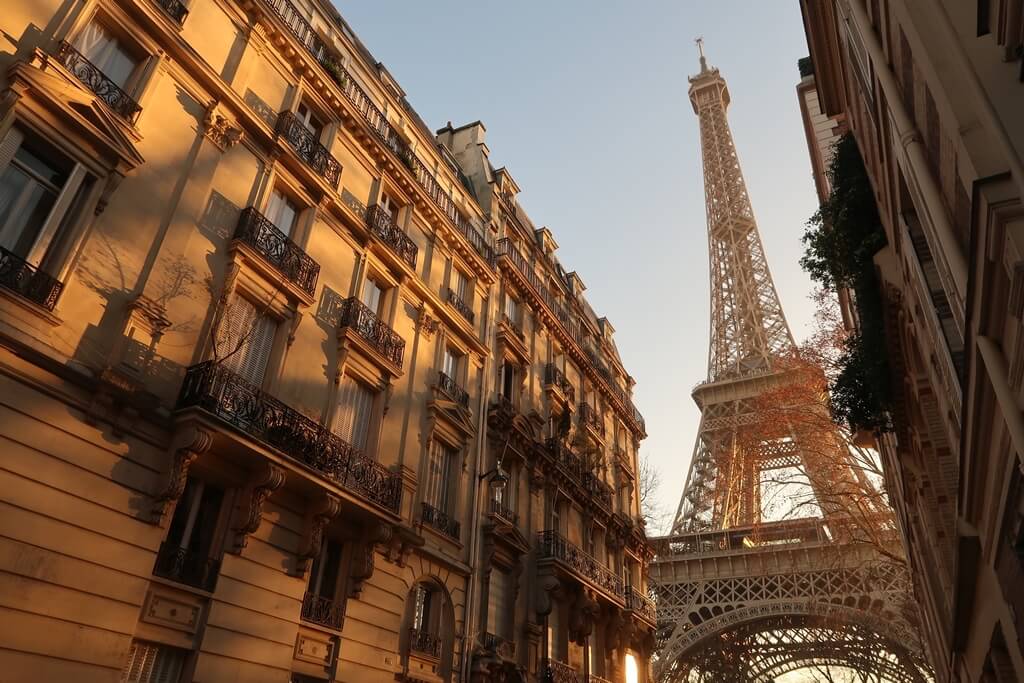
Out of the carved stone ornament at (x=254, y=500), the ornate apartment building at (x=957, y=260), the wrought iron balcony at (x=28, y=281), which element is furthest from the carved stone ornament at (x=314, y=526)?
the ornate apartment building at (x=957, y=260)

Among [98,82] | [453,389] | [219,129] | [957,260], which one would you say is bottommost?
[957,260]

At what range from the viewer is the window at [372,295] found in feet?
54.0

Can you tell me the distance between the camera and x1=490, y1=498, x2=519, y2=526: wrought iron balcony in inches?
744

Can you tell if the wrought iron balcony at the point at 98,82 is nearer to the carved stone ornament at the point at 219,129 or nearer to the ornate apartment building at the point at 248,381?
the ornate apartment building at the point at 248,381

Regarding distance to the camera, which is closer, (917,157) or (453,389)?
(917,157)

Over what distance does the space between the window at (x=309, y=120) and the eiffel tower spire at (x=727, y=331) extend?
27769mm

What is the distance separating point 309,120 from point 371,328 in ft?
16.5

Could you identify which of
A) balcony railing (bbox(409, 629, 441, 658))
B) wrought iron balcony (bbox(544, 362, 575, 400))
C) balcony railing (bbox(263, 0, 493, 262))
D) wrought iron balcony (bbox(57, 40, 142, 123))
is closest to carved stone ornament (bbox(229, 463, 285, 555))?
balcony railing (bbox(409, 629, 441, 658))

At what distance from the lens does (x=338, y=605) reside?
12906 mm

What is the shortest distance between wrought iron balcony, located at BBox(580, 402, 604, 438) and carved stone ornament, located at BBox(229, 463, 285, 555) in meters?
16.6

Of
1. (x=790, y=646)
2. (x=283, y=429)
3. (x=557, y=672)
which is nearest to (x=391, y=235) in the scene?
(x=283, y=429)

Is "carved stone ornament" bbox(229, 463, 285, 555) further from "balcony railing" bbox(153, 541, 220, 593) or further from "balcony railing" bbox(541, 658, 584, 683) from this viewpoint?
"balcony railing" bbox(541, 658, 584, 683)

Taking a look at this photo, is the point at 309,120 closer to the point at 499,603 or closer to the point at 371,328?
the point at 371,328

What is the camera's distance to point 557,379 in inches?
1015
